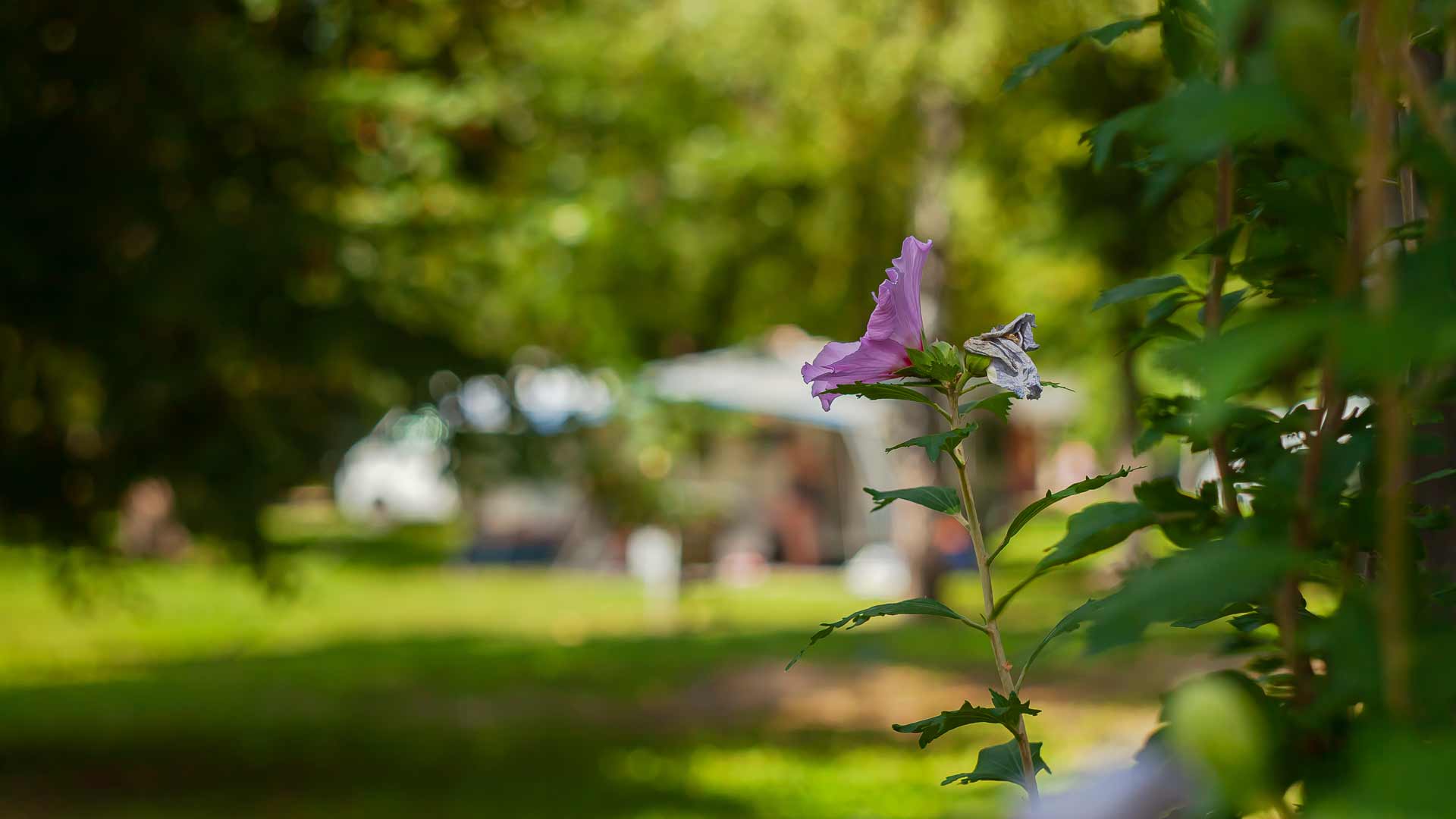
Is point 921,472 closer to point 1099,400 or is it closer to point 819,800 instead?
point 1099,400

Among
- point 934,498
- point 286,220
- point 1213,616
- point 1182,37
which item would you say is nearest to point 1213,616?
point 1213,616

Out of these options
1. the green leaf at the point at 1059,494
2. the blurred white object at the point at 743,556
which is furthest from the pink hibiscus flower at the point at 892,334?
the blurred white object at the point at 743,556

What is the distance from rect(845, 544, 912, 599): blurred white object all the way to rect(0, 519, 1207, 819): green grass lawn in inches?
21.5

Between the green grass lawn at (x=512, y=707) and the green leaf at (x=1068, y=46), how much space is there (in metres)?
0.52

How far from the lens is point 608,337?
20.3ft

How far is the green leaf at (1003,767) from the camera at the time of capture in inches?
37.5

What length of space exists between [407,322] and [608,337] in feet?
4.31

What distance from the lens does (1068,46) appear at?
110 cm

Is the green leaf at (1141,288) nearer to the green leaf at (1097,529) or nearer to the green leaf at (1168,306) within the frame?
the green leaf at (1168,306)

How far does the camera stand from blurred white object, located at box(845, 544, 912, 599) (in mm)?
14500

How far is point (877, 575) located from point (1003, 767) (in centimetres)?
1428

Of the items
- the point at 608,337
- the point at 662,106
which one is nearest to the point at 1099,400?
the point at 662,106

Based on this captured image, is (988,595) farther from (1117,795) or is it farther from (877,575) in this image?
(877,575)

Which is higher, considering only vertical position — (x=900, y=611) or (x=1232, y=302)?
(x=1232, y=302)
